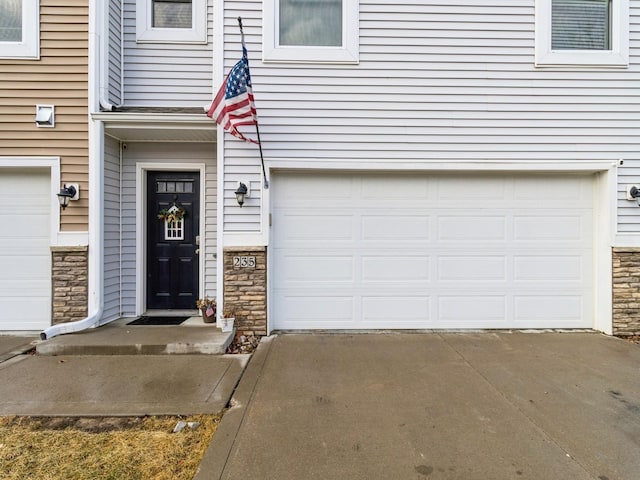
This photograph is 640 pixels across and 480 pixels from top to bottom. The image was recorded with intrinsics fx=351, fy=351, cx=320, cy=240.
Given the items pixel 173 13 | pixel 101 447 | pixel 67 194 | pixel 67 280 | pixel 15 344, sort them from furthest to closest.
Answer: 1. pixel 173 13
2. pixel 67 280
3. pixel 67 194
4. pixel 15 344
5. pixel 101 447

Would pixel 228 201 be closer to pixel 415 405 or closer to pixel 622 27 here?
pixel 415 405

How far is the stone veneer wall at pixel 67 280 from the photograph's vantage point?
15.0ft

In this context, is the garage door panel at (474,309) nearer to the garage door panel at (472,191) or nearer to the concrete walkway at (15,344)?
the garage door panel at (472,191)

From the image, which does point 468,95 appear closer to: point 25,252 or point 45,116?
point 45,116

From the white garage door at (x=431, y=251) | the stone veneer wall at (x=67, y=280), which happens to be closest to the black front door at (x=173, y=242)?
the stone veneer wall at (x=67, y=280)

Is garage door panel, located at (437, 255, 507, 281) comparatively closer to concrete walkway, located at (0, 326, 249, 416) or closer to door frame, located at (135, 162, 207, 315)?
concrete walkway, located at (0, 326, 249, 416)

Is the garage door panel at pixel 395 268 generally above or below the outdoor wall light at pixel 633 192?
below

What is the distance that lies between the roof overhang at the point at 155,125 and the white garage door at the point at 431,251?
126 centimetres

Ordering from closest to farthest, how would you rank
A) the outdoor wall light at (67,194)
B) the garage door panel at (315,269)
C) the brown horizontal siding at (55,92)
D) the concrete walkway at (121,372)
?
the concrete walkway at (121,372) → the outdoor wall light at (67,194) → the brown horizontal siding at (55,92) → the garage door panel at (315,269)

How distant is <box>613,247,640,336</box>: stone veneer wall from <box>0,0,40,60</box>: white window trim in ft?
26.3

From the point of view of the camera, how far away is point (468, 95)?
15.1 feet

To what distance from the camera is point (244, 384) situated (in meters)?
3.22

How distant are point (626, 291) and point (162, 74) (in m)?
7.01

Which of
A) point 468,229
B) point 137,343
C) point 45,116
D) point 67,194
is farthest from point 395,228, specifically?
point 45,116
